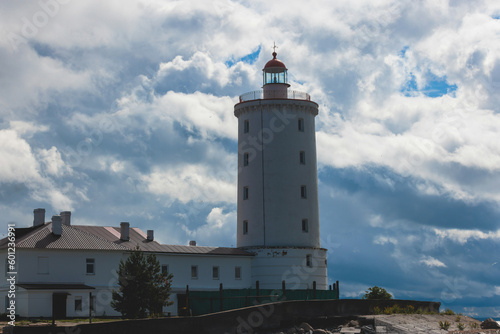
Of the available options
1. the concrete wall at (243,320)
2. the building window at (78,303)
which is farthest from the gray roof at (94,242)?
the concrete wall at (243,320)

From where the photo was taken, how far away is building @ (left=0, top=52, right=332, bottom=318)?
48.9 m

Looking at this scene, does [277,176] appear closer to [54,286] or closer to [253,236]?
[253,236]

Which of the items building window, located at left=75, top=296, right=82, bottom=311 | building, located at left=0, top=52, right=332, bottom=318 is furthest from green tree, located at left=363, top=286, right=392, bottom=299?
building window, located at left=75, top=296, right=82, bottom=311

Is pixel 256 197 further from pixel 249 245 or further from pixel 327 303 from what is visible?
pixel 327 303

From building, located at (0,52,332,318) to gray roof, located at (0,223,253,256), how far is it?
0.24ft

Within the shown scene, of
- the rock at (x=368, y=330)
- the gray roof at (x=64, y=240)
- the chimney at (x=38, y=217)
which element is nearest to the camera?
the rock at (x=368, y=330)

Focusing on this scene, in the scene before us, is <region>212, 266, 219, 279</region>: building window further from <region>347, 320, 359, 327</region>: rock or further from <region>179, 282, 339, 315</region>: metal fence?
<region>347, 320, 359, 327</region>: rock

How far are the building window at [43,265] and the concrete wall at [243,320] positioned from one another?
55.1 ft

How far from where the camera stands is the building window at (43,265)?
154ft

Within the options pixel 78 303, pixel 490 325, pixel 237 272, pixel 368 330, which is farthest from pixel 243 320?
pixel 237 272

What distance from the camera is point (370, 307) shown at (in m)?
40.0

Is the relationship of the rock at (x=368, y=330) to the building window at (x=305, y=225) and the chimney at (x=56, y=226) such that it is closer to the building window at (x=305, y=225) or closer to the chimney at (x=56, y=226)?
the building window at (x=305, y=225)

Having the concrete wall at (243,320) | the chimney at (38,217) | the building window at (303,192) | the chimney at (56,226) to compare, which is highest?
the building window at (303,192)

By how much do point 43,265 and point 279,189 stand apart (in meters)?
20.3
